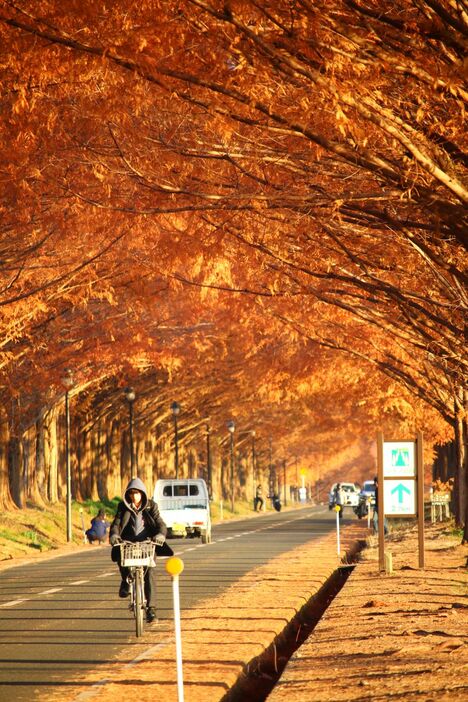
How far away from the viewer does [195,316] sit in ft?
133

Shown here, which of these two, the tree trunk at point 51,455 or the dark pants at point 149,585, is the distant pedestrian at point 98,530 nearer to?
the tree trunk at point 51,455

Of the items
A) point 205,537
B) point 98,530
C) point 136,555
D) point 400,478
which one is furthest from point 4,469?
point 136,555

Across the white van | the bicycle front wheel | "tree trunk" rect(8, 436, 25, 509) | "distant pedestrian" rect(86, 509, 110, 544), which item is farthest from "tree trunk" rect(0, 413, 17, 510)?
the bicycle front wheel

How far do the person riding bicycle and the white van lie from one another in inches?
808

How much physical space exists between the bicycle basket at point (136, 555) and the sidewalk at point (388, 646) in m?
2.13

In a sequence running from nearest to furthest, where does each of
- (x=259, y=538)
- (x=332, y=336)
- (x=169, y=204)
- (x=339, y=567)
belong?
(x=169, y=204), (x=339, y=567), (x=332, y=336), (x=259, y=538)

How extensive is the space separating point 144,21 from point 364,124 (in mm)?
3137

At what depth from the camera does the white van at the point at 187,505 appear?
3672 centimetres

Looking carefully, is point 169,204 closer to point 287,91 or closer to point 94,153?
point 94,153

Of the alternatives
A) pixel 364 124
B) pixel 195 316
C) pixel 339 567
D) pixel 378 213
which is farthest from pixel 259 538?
pixel 364 124

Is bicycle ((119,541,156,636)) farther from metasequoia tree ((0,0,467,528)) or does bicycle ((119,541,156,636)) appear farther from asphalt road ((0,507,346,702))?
metasequoia tree ((0,0,467,528))

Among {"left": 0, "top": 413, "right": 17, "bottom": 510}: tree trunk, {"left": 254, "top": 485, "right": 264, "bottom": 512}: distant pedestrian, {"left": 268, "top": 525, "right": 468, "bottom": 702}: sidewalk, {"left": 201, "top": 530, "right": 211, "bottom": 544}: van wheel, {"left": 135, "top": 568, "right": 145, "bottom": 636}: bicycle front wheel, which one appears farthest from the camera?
{"left": 254, "top": 485, "right": 264, "bottom": 512}: distant pedestrian

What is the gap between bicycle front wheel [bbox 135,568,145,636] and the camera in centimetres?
1412

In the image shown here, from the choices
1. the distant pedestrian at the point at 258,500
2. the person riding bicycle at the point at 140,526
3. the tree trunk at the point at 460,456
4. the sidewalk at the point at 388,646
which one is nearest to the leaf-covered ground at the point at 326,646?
the sidewalk at the point at 388,646
